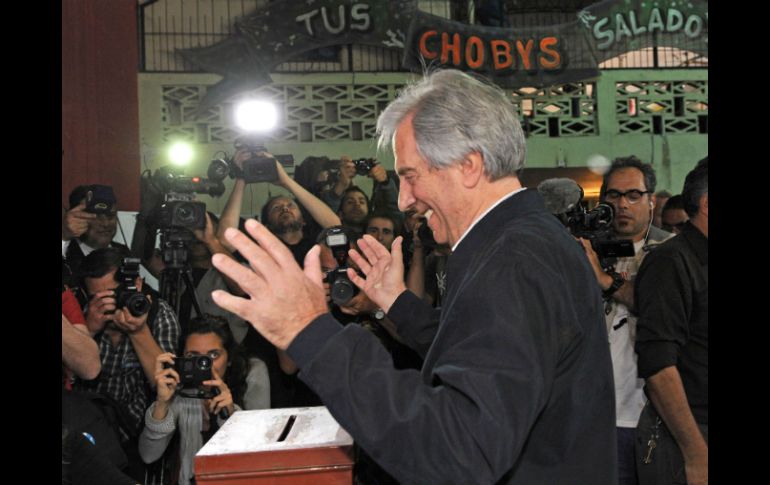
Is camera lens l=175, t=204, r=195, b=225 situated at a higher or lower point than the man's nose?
lower

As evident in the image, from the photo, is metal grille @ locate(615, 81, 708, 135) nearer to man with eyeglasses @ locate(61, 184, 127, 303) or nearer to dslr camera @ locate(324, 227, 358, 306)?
dslr camera @ locate(324, 227, 358, 306)

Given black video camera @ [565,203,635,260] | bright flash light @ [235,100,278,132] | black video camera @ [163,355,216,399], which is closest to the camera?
black video camera @ [163,355,216,399]

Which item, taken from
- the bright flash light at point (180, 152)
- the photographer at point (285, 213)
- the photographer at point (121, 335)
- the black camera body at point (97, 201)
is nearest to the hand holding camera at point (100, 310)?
the photographer at point (121, 335)

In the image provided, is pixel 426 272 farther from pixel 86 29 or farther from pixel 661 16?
pixel 661 16

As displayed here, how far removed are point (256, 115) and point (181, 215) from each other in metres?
4.57

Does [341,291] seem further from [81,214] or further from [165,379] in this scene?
[81,214]

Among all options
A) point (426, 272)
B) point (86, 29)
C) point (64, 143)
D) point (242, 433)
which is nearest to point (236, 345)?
point (426, 272)

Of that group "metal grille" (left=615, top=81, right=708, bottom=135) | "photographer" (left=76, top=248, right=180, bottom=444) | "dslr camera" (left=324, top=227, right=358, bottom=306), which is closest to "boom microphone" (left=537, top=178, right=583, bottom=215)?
"dslr camera" (left=324, top=227, right=358, bottom=306)

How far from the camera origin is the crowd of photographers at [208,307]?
2633 mm

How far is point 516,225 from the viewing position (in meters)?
1.18

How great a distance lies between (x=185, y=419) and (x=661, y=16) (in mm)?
6878

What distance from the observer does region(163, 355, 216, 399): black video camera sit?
2.62 metres

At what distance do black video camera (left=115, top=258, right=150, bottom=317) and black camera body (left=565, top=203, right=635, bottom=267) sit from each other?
5.62 ft

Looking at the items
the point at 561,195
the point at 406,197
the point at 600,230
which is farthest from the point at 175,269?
the point at 406,197
